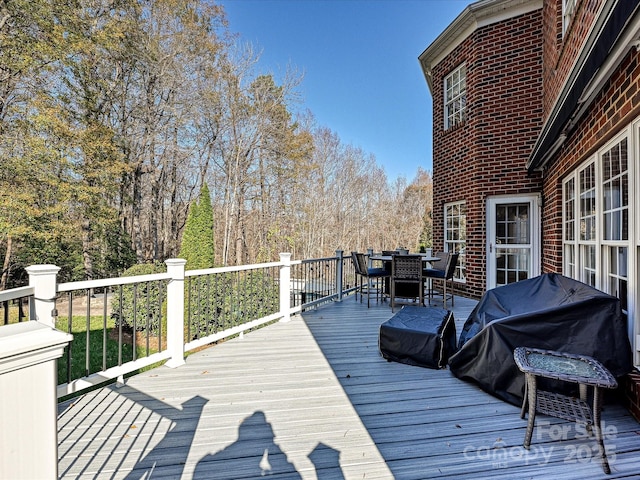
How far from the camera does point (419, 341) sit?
3.30m

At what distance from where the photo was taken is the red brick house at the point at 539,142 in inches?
90.6

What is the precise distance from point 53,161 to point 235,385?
10566mm

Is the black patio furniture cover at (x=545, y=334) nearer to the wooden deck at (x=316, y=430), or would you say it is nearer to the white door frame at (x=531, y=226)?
the wooden deck at (x=316, y=430)

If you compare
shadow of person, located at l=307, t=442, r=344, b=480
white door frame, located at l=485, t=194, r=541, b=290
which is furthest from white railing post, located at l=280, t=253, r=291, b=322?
white door frame, located at l=485, t=194, r=541, b=290

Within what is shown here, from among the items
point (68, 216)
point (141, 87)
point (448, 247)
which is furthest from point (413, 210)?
point (68, 216)

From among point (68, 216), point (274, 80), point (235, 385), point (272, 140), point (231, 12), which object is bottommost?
point (235, 385)

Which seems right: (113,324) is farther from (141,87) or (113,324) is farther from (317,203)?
(317,203)

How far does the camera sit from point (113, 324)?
393 inches

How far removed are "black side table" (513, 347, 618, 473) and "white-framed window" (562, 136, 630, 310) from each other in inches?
34.0

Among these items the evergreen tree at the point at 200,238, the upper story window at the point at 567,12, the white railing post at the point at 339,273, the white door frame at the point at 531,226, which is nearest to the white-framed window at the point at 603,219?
the upper story window at the point at 567,12

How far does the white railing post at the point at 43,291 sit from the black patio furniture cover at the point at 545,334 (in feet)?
10.6

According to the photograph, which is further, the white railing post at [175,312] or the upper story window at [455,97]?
the upper story window at [455,97]

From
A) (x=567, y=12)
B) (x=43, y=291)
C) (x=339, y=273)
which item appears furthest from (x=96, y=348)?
(x=567, y=12)

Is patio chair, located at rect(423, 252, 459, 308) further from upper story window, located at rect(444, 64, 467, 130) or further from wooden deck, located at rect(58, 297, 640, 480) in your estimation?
upper story window, located at rect(444, 64, 467, 130)
